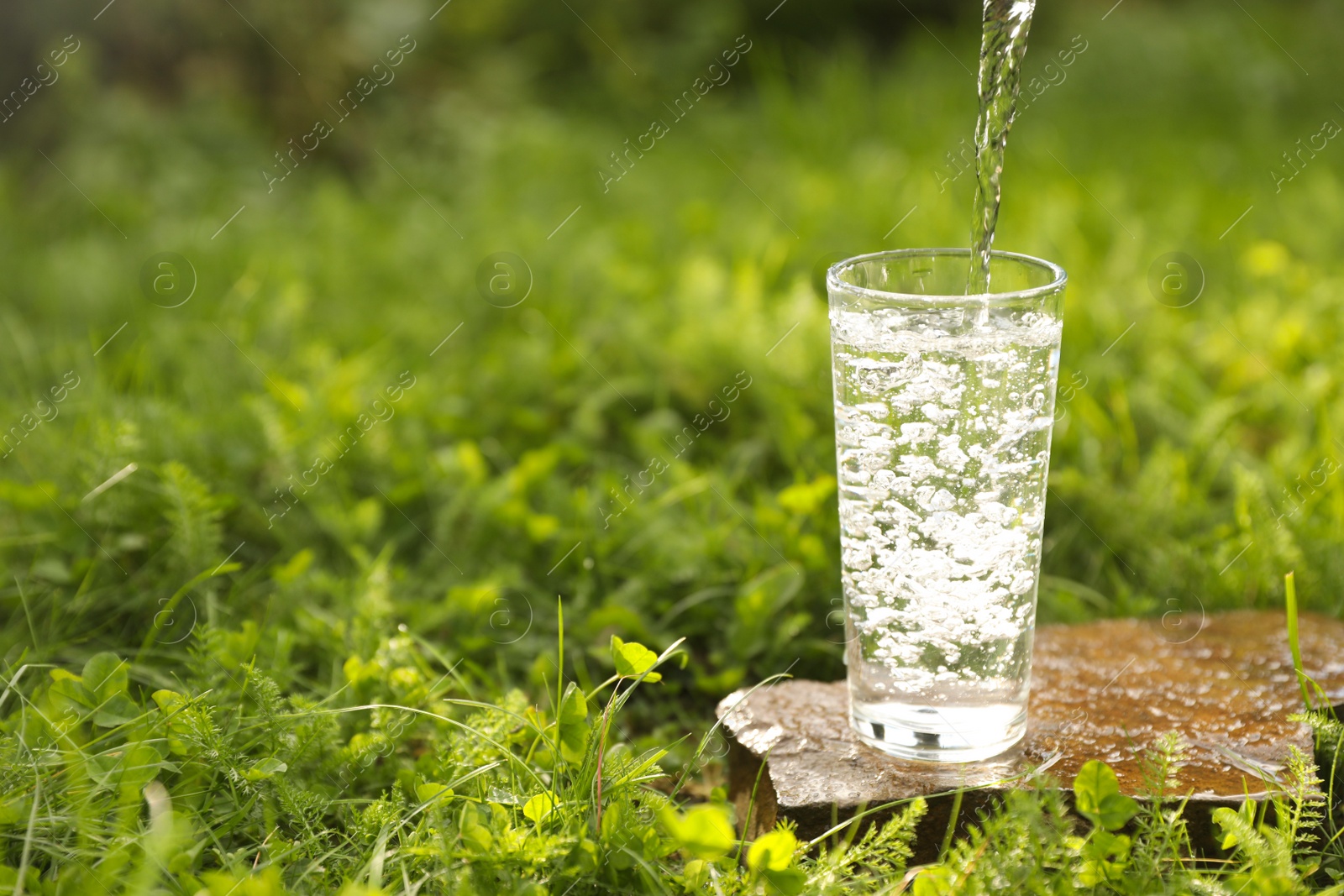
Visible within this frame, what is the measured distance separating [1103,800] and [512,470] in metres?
1.62

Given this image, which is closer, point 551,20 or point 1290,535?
point 1290,535

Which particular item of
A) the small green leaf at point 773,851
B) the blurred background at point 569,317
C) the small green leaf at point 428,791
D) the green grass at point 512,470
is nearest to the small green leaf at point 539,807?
the green grass at point 512,470

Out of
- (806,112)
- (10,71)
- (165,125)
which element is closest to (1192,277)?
(806,112)

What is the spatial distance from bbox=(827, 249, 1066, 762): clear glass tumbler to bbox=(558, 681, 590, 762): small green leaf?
434 millimetres

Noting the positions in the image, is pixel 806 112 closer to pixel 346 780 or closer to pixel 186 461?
pixel 186 461

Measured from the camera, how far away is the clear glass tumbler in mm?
1576

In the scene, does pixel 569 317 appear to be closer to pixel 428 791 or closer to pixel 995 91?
pixel 995 91

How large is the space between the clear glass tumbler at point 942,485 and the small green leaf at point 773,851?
0.33 metres

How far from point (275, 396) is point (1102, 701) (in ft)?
6.98

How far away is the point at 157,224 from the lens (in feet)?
14.8

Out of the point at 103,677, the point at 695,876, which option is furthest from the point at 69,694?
the point at 695,876

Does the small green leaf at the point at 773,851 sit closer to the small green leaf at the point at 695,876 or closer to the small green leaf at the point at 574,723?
the small green leaf at the point at 695,876

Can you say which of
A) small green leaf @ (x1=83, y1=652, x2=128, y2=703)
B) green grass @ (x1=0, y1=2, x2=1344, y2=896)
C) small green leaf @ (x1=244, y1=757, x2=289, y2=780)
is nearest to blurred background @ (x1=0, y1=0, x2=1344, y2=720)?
green grass @ (x1=0, y1=2, x2=1344, y2=896)

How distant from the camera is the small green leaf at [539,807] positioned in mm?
1570
